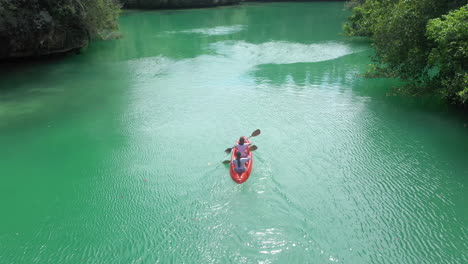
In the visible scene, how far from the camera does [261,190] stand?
6.55 metres

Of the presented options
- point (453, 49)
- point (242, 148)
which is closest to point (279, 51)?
point (453, 49)

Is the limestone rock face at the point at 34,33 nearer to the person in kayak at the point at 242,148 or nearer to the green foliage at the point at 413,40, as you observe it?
the person in kayak at the point at 242,148

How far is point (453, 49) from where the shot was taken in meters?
7.71

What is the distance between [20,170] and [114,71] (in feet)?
25.2

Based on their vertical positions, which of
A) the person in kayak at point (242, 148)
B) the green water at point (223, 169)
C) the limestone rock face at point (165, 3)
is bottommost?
the green water at point (223, 169)

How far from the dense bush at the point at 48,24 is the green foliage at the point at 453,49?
12.6 meters

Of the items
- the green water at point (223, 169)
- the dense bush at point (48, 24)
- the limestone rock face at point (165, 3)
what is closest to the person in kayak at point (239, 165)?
the green water at point (223, 169)

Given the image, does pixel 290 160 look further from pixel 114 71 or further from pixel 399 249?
pixel 114 71

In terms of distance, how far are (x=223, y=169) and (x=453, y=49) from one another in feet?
17.9

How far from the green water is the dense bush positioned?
116 cm

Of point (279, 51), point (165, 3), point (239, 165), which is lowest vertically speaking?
point (239, 165)

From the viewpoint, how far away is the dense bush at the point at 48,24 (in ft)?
45.0

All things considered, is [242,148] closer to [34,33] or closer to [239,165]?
[239,165]

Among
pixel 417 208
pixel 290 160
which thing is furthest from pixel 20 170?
pixel 417 208
